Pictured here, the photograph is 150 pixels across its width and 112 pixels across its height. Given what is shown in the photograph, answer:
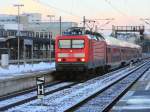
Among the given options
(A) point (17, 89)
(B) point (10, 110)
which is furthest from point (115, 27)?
(B) point (10, 110)

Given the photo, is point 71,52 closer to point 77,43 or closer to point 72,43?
point 72,43

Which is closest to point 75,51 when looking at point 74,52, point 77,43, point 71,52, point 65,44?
point 74,52

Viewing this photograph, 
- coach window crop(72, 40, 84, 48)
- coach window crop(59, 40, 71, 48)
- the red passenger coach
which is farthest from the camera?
coach window crop(59, 40, 71, 48)

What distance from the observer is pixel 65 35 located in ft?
111

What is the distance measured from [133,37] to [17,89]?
14758 centimetres

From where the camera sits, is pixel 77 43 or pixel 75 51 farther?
pixel 77 43

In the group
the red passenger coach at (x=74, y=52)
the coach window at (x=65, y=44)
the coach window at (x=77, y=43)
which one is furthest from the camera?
the coach window at (x=65, y=44)

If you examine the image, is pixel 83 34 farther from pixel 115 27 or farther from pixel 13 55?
pixel 115 27

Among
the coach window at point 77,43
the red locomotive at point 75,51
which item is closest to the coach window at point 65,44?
the red locomotive at point 75,51

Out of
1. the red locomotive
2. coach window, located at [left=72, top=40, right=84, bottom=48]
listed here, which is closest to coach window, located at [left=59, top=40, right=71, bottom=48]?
the red locomotive

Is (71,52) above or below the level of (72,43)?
below

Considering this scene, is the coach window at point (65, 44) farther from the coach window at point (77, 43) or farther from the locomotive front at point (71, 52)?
the coach window at point (77, 43)

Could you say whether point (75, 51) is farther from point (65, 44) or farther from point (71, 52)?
point (65, 44)

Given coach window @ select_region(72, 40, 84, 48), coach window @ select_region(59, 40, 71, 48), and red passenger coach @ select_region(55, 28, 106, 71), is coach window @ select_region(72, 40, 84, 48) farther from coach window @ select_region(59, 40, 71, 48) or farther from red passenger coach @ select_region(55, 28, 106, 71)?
coach window @ select_region(59, 40, 71, 48)
